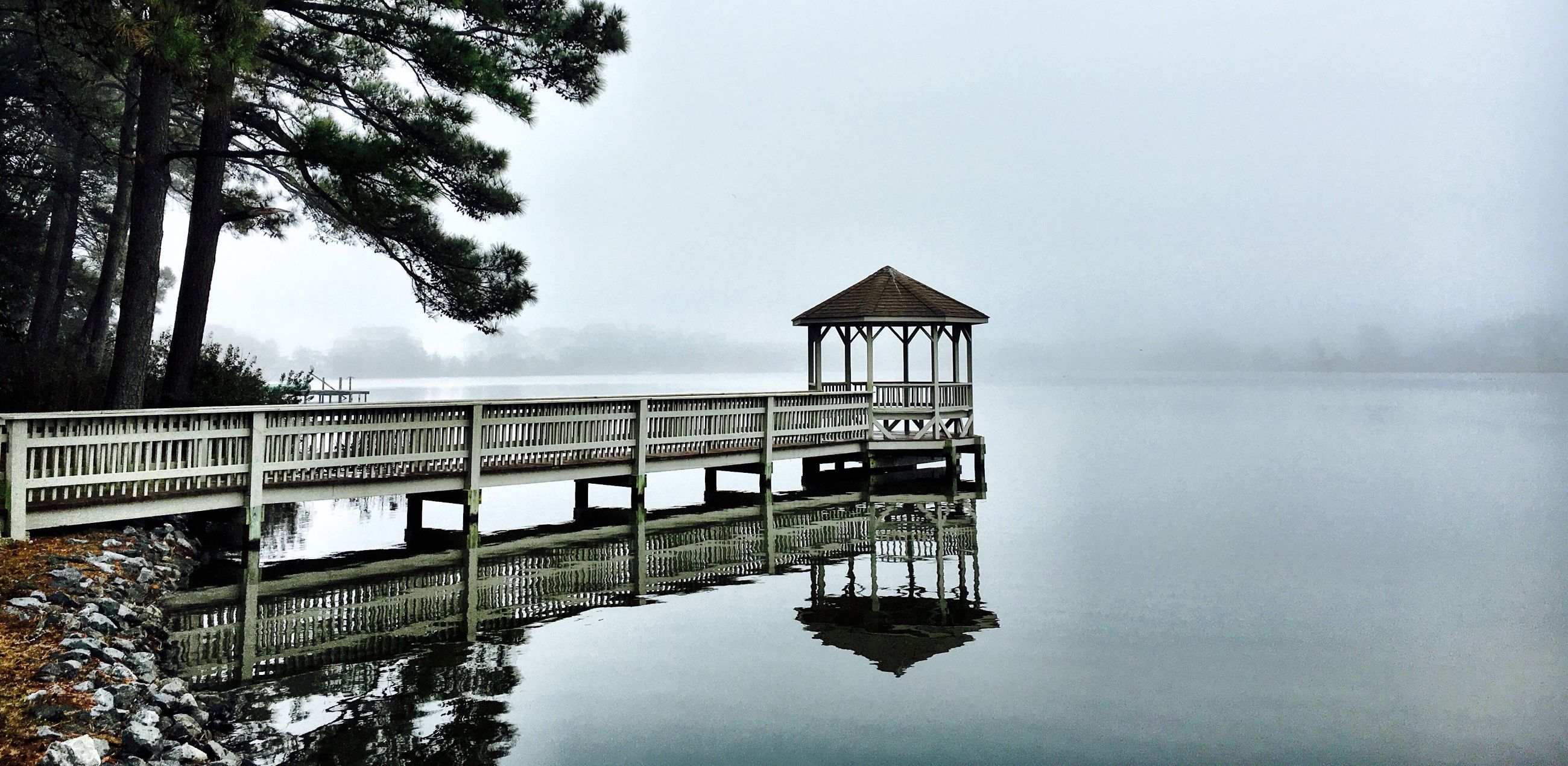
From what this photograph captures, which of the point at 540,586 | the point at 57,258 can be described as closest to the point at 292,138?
the point at 540,586

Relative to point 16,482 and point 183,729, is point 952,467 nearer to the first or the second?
point 16,482

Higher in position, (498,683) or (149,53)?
(149,53)

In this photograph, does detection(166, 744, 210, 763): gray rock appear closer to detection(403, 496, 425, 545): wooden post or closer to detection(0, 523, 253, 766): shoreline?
detection(0, 523, 253, 766): shoreline

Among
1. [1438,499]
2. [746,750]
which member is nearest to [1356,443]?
[1438,499]

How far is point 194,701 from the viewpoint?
6797mm

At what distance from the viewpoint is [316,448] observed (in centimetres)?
1245

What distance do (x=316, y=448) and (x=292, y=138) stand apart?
448cm

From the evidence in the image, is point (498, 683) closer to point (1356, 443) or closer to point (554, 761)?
point (554, 761)

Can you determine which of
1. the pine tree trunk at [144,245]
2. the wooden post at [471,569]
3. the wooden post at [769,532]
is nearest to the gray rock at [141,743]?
the wooden post at [471,569]

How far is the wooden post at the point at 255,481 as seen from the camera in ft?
38.7

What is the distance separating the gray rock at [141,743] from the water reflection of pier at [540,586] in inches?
81.2

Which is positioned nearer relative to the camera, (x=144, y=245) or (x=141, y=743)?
(x=141, y=743)

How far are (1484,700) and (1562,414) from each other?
76545 mm

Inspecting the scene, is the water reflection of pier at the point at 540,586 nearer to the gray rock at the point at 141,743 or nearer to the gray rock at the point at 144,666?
the gray rock at the point at 144,666
